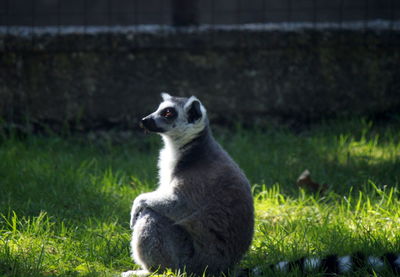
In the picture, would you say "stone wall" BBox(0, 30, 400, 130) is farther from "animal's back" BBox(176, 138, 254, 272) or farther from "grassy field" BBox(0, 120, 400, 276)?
"animal's back" BBox(176, 138, 254, 272)

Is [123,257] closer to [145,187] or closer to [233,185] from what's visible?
[233,185]

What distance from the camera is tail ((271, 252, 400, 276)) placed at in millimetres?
3225

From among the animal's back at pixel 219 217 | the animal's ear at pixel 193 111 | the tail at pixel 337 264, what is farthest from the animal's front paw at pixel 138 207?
the tail at pixel 337 264

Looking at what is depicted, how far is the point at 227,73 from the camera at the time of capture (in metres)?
6.06

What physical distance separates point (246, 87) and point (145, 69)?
1023 mm

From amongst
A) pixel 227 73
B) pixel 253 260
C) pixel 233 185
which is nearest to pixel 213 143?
pixel 233 185

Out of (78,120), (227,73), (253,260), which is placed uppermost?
(227,73)

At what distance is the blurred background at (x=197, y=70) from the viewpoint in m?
5.90

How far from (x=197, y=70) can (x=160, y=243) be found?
303 cm

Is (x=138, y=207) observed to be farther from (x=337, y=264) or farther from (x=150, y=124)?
(x=337, y=264)

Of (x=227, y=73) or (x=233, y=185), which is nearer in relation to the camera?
(x=233, y=185)

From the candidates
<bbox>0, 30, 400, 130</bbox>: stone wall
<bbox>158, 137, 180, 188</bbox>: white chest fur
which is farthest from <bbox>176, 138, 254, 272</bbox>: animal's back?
<bbox>0, 30, 400, 130</bbox>: stone wall

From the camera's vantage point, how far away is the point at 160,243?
10.7ft

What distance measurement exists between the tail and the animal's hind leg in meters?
0.51
